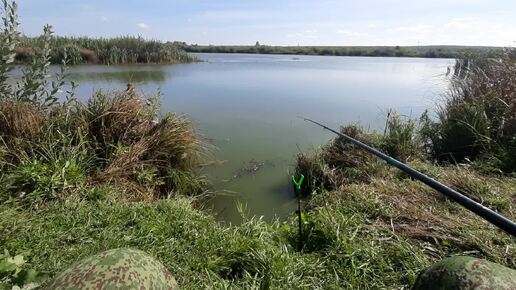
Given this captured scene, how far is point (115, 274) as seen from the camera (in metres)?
1.34

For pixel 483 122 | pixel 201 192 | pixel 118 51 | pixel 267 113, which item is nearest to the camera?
pixel 201 192

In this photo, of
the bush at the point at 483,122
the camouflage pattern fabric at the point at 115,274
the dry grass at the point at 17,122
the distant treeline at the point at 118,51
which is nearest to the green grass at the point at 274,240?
the camouflage pattern fabric at the point at 115,274

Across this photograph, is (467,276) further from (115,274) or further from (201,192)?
(201,192)

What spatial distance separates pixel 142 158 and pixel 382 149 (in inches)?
118

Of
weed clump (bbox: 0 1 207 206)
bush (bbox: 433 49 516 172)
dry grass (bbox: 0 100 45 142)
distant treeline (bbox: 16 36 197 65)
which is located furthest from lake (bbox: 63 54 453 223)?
distant treeline (bbox: 16 36 197 65)

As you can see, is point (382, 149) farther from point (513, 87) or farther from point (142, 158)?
point (142, 158)

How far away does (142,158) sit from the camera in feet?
13.5

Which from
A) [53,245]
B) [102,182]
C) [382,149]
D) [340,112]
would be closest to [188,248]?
[53,245]

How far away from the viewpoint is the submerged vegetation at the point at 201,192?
2.29 meters

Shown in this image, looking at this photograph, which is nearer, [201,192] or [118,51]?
[201,192]

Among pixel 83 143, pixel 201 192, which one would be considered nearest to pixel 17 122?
pixel 83 143

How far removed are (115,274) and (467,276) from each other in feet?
4.23

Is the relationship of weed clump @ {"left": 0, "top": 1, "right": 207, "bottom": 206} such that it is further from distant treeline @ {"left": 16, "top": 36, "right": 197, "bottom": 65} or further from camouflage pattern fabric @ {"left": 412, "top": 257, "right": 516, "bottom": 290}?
distant treeline @ {"left": 16, "top": 36, "right": 197, "bottom": 65}

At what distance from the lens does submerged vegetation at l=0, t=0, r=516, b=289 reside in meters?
2.29
